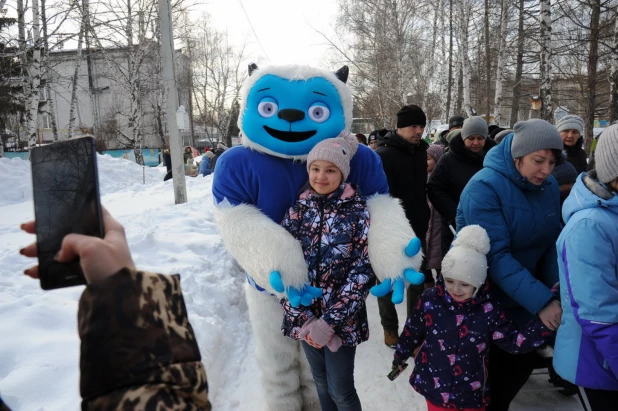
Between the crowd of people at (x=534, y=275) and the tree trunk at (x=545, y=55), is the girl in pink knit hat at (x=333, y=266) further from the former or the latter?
the tree trunk at (x=545, y=55)

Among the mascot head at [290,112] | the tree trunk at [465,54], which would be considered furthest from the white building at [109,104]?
the mascot head at [290,112]

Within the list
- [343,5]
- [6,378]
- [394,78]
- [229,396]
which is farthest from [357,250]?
[343,5]

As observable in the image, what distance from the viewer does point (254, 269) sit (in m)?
2.16

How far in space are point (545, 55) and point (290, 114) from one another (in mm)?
9912

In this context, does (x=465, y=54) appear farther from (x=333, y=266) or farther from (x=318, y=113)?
(x=333, y=266)

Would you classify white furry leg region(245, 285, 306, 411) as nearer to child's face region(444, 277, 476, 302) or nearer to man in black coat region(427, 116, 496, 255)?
child's face region(444, 277, 476, 302)

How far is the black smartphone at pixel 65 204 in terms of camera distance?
2.87 feet

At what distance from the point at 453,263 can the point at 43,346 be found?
102 inches

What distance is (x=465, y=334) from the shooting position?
2.22 metres

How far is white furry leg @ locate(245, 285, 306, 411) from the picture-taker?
2.46 m

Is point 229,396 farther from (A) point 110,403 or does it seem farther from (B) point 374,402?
(A) point 110,403

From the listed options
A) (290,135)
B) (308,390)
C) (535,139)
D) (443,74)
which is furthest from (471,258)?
(443,74)

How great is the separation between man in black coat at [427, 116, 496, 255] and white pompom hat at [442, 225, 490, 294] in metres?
1.48

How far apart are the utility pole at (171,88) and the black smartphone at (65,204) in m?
8.07
